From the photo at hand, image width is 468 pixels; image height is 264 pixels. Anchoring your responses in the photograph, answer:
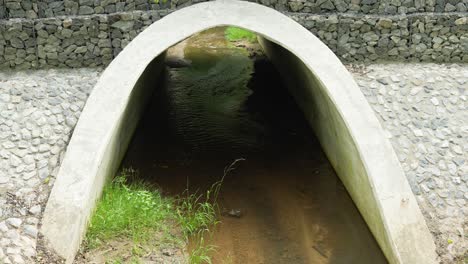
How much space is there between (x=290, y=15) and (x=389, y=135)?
2577 millimetres

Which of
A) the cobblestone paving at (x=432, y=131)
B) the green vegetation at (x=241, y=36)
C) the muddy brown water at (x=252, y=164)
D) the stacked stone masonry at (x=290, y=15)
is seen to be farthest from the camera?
the green vegetation at (x=241, y=36)

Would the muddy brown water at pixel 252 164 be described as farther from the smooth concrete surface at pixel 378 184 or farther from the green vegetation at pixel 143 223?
the smooth concrete surface at pixel 378 184

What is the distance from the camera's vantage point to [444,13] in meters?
8.91

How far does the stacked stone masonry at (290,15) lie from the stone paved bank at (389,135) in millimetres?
261

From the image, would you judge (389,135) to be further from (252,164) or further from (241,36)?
(241,36)

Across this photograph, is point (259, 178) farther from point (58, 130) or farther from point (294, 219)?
point (58, 130)

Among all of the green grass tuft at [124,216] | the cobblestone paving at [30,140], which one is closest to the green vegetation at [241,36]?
the cobblestone paving at [30,140]

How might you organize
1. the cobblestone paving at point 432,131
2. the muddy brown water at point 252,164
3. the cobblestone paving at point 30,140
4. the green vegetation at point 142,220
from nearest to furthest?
1. the cobblestone paving at point 30,140
2. the cobblestone paving at point 432,131
3. the green vegetation at point 142,220
4. the muddy brown water at point 252,164

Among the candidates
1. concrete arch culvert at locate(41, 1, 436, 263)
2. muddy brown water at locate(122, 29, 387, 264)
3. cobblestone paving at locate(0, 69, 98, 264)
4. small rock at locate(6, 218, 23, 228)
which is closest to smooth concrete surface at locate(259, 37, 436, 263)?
concrete arch culvert at locate(41, 1, 436, 263)

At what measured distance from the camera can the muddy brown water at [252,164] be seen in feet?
25.8

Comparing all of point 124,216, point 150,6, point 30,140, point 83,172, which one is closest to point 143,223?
point 124,216

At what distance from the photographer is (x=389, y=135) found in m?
7.84

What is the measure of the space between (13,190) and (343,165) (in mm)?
5408

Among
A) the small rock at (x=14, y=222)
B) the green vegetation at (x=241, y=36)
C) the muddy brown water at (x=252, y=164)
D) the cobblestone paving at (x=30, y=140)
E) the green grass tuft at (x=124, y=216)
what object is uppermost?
the cobblestone paving at (x=30, y=140)
